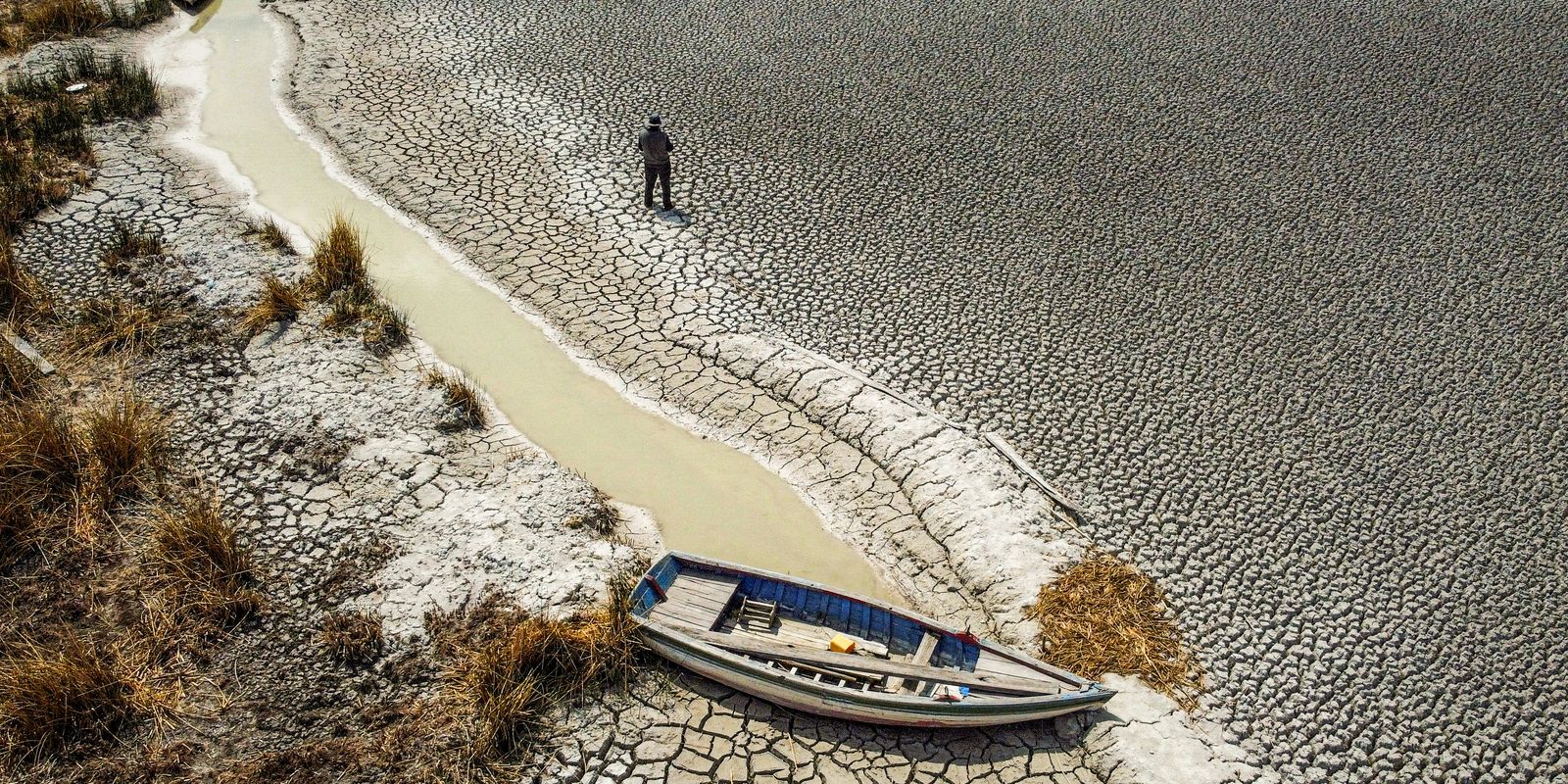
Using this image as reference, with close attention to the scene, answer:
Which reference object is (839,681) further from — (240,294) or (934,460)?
(240,294)

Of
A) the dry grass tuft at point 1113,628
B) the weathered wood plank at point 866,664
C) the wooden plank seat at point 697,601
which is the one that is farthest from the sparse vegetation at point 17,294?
the dry grass tuft at point 1113,628

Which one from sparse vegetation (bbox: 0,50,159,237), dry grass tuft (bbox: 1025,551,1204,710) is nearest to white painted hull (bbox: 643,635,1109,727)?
dry grass tuft (bbox: 1025,551,1204,710)

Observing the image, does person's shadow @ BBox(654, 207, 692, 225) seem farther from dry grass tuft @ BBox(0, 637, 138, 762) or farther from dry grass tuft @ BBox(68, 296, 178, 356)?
dry grass tuft @ BBox(0, 637, 138, 762)

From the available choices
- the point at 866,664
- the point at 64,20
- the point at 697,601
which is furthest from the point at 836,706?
the point at 64,20

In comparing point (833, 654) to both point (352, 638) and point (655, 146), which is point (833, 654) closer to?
point (352, 638)

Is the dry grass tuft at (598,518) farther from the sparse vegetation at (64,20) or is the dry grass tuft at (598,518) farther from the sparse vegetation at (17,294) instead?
the sparse vegetation at (64,20)

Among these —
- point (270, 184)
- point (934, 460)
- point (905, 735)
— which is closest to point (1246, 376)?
point (934, 460)
